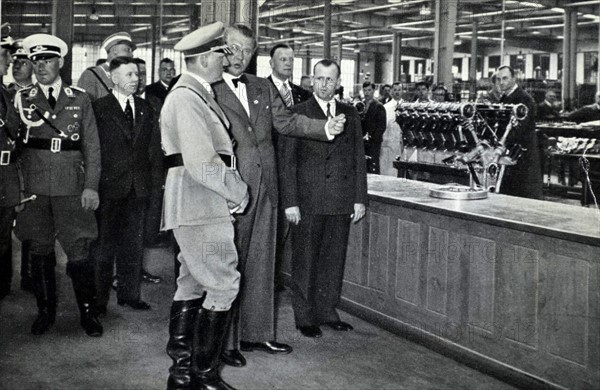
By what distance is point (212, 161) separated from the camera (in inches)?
118

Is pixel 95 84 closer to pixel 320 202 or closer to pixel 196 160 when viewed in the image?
pixel 320 202

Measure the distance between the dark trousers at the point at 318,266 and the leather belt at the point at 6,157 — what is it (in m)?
1.62

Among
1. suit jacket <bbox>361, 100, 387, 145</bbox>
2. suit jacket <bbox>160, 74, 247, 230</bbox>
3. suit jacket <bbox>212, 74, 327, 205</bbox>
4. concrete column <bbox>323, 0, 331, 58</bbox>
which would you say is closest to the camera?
suit jacket <bbox>160, 74, 247, 230</bbox>

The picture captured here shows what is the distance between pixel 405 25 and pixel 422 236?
21.7 meters

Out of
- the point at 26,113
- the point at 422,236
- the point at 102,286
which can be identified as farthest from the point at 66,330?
the point at 422,236

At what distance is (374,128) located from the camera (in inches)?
321

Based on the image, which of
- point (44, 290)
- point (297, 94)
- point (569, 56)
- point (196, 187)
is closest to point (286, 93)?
point (297, 94)

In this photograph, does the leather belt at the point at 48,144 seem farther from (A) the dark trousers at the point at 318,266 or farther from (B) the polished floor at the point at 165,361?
(A) the dark trousers at the point at 318,266

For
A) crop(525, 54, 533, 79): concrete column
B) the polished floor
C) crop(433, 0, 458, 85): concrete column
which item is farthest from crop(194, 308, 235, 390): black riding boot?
crop(525, 54, 533, 79): concrete column

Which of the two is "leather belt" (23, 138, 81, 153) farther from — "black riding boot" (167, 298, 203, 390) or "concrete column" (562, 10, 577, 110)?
"concrete column" (562, 10, 577, 110)

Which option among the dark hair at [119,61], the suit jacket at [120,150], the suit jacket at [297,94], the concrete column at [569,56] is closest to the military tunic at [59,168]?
the suit jacket at [120,150]

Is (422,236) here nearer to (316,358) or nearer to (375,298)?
(375,298)

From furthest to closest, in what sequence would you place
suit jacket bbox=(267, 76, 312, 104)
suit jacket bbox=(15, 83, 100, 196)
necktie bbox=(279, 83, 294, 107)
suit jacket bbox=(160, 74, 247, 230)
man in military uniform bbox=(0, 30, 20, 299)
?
suit jacket bbox=(267, 76, 312, 104) → necktie bbox=(279, 83, 294, 107) → suit jacket bbox=(15, 83, 100, 196) → man in military uniform bbox=(0, 30, 20, 299) → suit jacket bbox=(160, 74, 247, 230)

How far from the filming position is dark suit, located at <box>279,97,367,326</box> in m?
4.06
